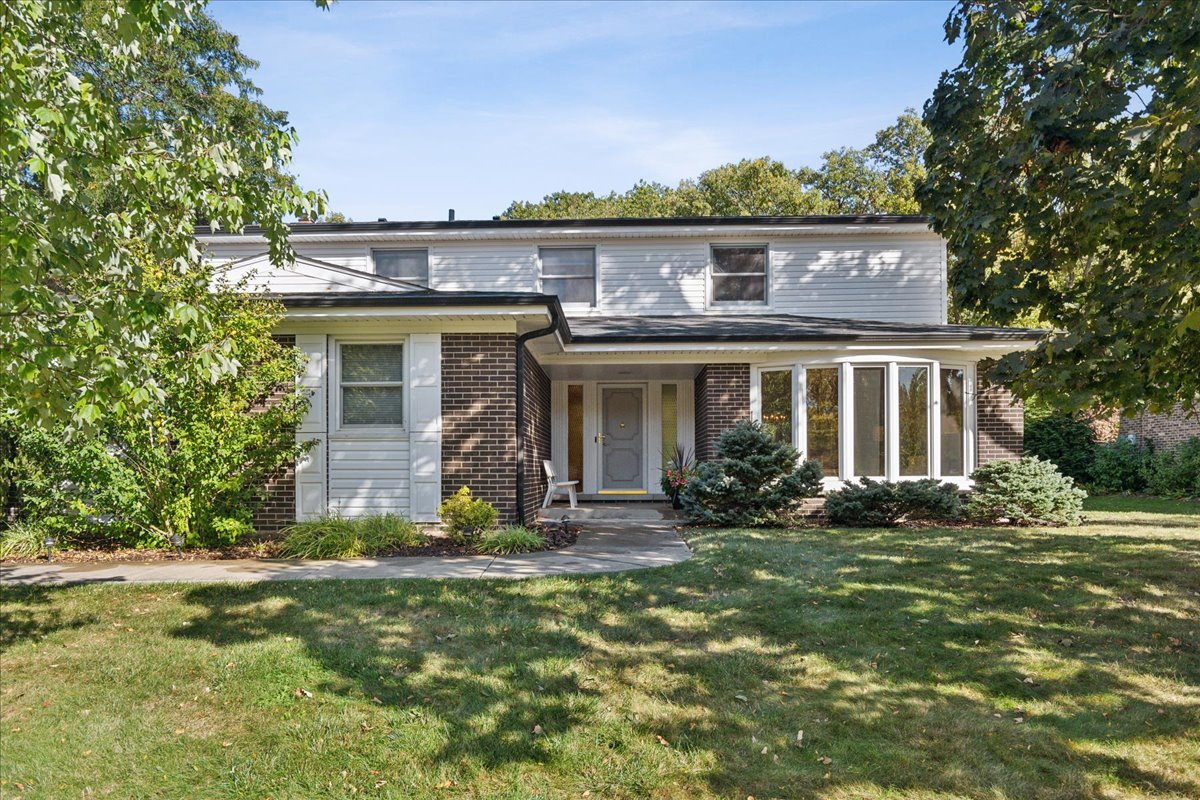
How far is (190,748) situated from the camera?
4121mm

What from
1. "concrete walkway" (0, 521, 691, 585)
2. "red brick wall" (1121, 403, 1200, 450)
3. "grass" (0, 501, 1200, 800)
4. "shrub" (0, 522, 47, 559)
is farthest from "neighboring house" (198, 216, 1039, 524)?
"red brick wall" (1121, 403, 1200, 450)

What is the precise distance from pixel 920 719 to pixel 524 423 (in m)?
7.19

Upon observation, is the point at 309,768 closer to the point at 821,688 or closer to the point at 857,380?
the point at 821,688

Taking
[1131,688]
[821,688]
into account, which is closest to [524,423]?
[821,688]

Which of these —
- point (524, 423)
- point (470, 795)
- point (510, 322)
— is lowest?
point (470, 795)

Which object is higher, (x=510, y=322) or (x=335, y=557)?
(x=510, y=322)

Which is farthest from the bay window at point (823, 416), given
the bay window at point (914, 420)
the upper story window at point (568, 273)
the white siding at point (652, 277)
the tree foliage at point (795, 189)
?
the tree foliage at point (795, 189)

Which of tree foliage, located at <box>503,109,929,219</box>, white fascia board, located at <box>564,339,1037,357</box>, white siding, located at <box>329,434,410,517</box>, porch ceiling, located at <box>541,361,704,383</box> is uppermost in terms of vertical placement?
tree foliage, located at <box>503,109,929,219</box>


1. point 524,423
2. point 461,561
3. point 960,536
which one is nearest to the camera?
point 461,561

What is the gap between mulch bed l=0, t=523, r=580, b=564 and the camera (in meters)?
8.37

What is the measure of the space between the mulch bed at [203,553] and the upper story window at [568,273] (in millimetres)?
7284

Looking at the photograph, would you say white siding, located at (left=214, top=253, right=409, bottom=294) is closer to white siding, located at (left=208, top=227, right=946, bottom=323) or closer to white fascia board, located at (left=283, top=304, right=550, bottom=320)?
white fascia board, located at (left=283, top=304, right=550, bottom=320)

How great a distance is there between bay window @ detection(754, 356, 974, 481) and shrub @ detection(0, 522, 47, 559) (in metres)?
9.82

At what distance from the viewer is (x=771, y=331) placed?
1216 cm
